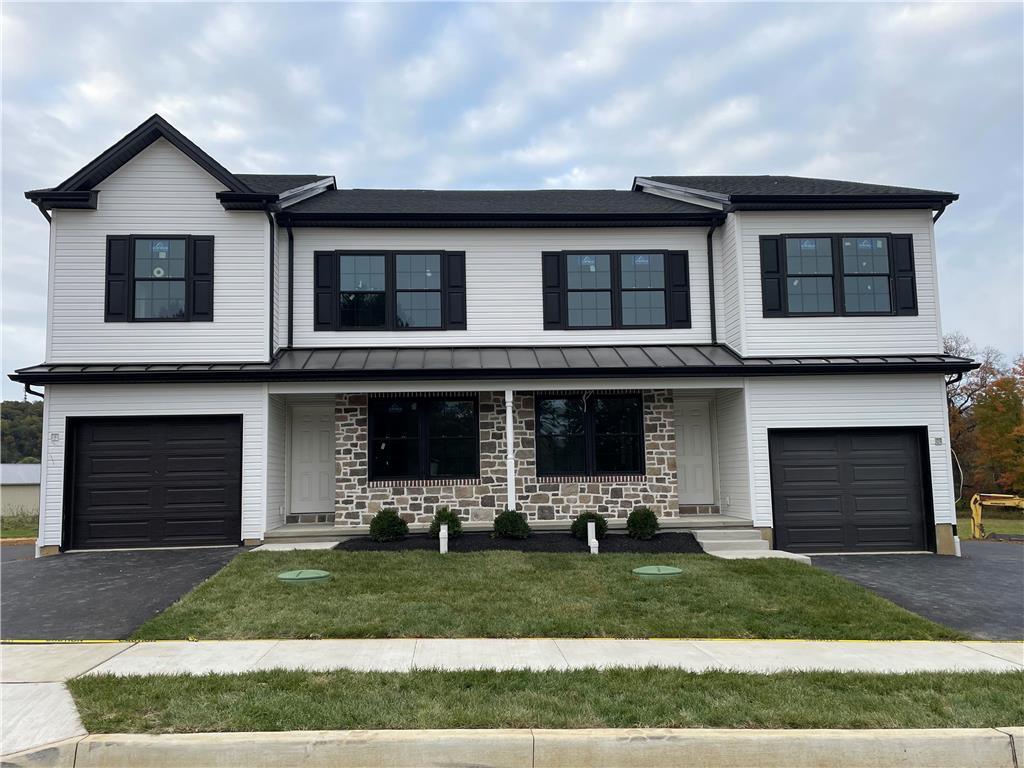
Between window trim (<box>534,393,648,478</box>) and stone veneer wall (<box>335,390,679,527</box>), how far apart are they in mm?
75

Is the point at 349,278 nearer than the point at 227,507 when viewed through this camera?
No

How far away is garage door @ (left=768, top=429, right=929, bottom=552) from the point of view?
520 inches

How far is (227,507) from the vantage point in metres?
12.7

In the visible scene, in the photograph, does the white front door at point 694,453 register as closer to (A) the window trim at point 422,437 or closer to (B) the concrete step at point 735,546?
(B) the concrete step at point 735,546

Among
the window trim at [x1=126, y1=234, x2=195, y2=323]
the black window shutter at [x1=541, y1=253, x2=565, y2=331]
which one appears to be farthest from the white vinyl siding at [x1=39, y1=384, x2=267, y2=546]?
the black window shutter at [x1=541, y1=253, x2=565, y2=331]

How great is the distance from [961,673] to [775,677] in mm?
1881

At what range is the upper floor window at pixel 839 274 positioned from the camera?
45.2 ft

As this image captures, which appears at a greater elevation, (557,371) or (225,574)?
(557,371)

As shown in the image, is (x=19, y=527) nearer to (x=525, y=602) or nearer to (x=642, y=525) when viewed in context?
(x=642, y=525)

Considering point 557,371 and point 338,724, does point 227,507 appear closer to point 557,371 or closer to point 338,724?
point 557,371

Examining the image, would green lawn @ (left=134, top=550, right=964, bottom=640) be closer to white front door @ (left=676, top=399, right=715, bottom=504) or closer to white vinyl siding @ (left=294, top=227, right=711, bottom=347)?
white front door @ (left=676, top=399, right=715, bottom=504)

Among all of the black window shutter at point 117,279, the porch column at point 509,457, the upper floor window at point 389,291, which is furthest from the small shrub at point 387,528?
the black window shutter at point 117,279

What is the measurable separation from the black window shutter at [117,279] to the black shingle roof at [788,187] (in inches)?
465

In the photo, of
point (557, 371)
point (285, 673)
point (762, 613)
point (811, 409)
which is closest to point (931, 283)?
point (811, 409)
